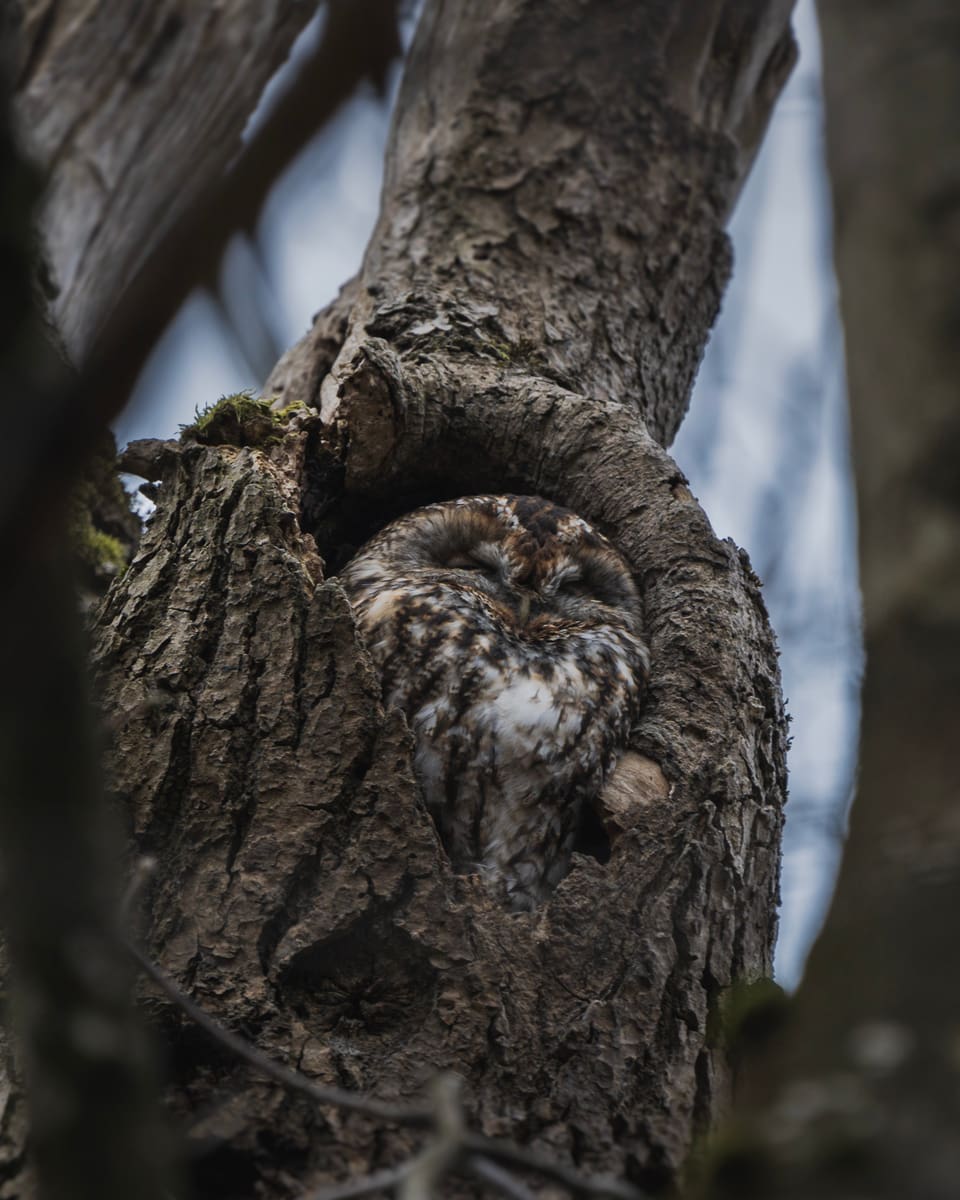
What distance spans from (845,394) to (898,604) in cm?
19

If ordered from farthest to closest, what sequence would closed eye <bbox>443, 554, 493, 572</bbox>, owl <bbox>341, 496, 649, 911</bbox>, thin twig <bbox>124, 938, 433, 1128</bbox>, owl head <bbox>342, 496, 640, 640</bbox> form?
closed eye <bbox>443, 554, 493, 572</bbox>, owl head <bbox>342, 496, 640, 640</bbox>, owl <bbox>341, 496, 649, 911</bbox>, thin twig <bbox>124, 938, 433, 1128</bbox>

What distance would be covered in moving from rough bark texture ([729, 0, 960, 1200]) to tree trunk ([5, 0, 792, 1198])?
31.2 inches

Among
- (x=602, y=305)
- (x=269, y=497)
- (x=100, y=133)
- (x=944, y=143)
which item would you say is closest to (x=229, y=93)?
(x=100, y=133)

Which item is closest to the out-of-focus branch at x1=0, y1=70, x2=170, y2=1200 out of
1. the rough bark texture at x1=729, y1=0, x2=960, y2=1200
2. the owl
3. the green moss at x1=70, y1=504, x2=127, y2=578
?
the rough bark texture at x1=729, y1=0, x2=960, y2=1200

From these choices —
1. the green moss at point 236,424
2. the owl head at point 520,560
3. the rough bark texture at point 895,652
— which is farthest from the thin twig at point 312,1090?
the owl head at point 520,560

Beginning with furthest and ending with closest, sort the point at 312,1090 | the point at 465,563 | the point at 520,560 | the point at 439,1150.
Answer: the point at 465,563
the point at 520,560
the point at 312,1090
the point at 439,1150

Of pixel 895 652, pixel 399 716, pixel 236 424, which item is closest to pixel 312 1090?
pixel 895 652

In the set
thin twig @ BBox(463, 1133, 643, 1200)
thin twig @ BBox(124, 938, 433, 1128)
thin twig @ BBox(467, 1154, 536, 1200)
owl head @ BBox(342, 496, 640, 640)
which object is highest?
owl head @ BBox(342, 496, 640, 640)

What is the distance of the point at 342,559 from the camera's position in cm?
303

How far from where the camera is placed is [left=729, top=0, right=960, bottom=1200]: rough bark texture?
786 millimetres

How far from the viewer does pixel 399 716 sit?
1975 mm

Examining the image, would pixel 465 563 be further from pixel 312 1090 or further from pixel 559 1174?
pixel 559 1174

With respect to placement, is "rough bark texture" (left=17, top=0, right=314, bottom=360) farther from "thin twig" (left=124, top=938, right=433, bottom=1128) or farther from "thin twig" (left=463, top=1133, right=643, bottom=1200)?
"thin twig" (left=463, top=1133, right=643, bottom=1200)

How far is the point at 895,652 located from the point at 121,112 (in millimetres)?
2778
